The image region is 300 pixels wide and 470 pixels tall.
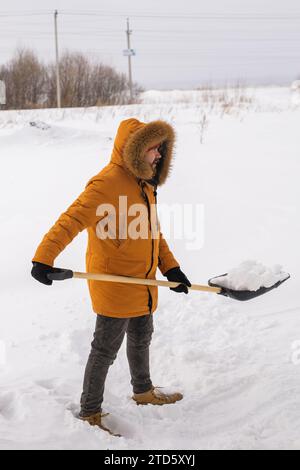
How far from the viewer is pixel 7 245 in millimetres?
5094

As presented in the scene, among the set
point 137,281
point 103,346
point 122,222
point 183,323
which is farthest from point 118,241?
point 183,323

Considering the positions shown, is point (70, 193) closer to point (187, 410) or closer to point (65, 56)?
point (187, 410)

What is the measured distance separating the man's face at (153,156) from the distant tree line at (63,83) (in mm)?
17349

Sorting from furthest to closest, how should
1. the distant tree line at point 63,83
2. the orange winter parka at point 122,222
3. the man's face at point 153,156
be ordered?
the distant tree line at point 63,83, the man's face at point 153,156, the orange winter parka at point 122,222

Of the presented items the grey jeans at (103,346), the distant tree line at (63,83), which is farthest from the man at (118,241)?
the distant tree line at (63,83)

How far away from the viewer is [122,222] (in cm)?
240

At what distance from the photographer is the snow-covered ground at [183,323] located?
2.58m

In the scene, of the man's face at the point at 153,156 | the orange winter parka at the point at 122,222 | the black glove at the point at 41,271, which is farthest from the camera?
the man's face at the point at 153,156

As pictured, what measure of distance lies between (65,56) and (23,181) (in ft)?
59.3

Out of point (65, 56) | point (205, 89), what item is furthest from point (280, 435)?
point (65, 56)

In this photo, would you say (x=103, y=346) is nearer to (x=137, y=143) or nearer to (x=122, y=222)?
(x=122, y=222)

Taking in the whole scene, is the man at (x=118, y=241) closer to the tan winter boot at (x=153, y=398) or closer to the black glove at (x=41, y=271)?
the black glove at (x=41, y=271)

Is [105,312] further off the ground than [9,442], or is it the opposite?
[105,312]

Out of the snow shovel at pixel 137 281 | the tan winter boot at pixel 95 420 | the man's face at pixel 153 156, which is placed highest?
the man's face at pixel 153 156
